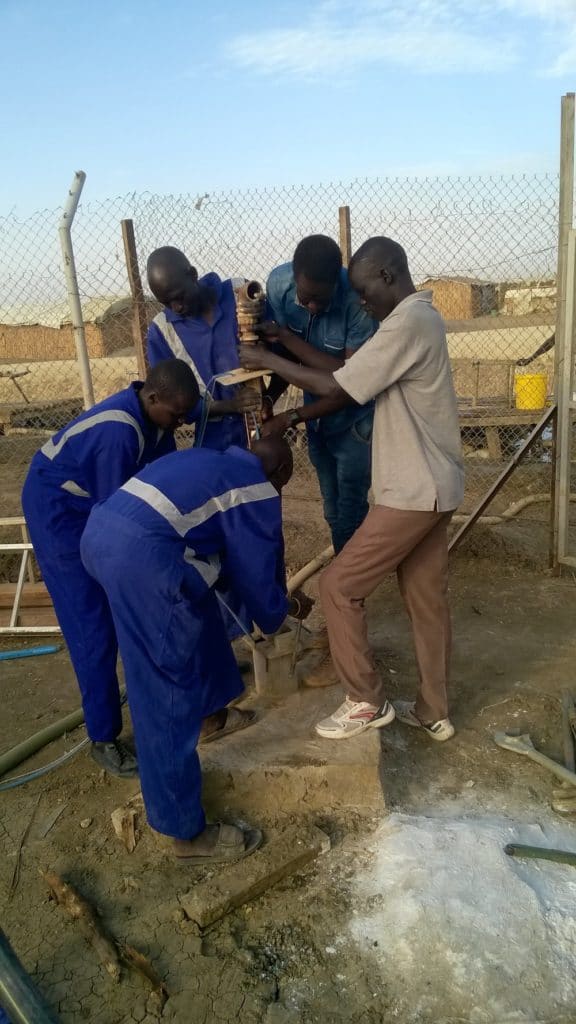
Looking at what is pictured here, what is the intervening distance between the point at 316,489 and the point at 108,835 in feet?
18.0

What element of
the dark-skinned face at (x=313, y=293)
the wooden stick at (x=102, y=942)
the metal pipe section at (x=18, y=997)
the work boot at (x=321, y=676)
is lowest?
the wooden stick at (x=102, y=942)

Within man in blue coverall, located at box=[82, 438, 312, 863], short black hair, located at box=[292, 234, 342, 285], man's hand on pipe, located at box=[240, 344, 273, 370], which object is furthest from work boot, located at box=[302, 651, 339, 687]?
short black hair, located at box=[292, 234, 342, 285]

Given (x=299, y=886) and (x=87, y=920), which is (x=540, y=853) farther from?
(x=87, y=920)

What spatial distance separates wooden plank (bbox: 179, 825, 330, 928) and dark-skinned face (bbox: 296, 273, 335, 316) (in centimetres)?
217

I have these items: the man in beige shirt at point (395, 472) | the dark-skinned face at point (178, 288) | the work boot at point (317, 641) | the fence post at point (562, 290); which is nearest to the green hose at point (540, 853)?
the man in beige shirt at point (395, 472)

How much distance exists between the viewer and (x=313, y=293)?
3.22 meters

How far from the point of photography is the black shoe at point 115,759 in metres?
3.22

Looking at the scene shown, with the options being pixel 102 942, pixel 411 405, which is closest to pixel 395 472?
pixel 411 405

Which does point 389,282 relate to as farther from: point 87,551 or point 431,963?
point 431,963

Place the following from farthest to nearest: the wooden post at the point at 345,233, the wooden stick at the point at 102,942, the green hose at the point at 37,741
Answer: the wooden post at the point at 345,233 < the green hose at the point at 37,741 < the wooden stick at the point at 102,942

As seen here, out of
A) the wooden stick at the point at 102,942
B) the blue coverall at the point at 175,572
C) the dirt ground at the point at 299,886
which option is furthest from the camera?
the blue coverall at the point at 175,572

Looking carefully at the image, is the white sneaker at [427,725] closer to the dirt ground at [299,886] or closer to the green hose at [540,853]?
the dirt ground at [299,886]

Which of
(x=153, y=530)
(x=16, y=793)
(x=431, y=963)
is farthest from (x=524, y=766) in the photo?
(x=16, y=793)

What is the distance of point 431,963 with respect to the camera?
2.19m
